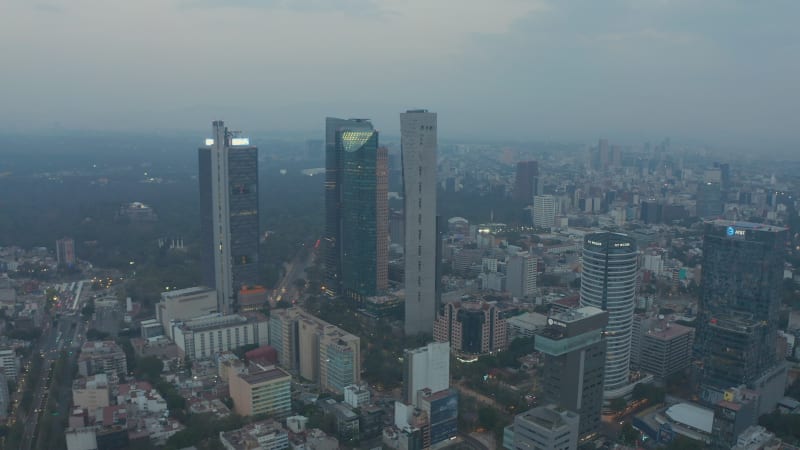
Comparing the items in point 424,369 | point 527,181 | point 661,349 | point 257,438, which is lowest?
point 257,438

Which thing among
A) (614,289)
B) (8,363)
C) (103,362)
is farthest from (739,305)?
(8,363)

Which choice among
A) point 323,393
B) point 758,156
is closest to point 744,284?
point 323,393

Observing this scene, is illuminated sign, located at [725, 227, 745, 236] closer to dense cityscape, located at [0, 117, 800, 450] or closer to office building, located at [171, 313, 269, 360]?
dense cityscape, located at [0, 117, 800, 450]

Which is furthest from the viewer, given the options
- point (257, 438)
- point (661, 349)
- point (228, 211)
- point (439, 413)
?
point (228, 211)

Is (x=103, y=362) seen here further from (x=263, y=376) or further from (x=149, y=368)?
(x=263, y=376)

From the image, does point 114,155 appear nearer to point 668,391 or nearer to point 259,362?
point 259,362

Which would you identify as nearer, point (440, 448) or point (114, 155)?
point (440, 448)

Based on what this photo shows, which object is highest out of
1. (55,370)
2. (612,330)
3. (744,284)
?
(744,284)
